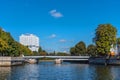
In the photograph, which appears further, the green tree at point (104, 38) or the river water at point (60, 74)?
the green tree at point (104, 38)

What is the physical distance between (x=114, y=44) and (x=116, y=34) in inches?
172

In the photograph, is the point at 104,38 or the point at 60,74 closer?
the point at 60,74

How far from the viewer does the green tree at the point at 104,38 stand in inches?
5527

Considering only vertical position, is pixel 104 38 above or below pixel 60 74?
above

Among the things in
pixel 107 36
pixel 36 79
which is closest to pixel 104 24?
pixel 107 36

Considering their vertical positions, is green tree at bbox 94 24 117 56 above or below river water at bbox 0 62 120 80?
above

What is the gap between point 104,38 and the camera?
143m

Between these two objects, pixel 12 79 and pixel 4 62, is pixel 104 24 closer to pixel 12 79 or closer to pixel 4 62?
pixel 4 62

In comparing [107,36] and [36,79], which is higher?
[107,36]

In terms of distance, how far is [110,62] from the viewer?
13862cm

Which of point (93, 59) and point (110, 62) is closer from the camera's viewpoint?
point (110, 62)

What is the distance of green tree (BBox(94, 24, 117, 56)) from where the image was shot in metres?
140

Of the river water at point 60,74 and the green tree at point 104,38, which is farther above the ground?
the green tree at point 104,38

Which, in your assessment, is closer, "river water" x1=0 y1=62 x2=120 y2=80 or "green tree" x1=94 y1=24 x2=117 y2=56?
"river water" x1=0 y1=62 x2=120 y2=80
